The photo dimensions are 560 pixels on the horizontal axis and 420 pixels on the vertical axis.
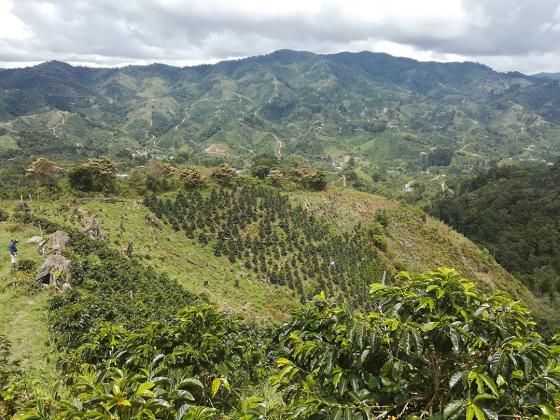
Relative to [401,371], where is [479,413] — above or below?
above

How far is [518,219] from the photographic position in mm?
90250

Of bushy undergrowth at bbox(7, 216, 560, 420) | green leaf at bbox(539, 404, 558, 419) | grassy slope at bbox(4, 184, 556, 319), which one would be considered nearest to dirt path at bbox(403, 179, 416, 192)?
grassy slope at bbox(4, 184, 556, 319)

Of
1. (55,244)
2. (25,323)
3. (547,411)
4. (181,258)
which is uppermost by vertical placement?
(547,411)

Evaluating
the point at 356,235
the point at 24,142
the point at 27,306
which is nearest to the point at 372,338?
the point at 27,306

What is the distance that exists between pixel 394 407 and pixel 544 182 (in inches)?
4802

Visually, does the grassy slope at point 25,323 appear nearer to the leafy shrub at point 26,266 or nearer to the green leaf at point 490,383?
the leafy shrub at point 26,266

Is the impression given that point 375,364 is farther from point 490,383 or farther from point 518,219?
point 518,219

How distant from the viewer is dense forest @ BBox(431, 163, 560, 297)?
7669 centimetres

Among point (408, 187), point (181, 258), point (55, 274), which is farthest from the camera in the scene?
point (408, 187)

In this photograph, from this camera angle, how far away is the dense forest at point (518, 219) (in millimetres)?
76688

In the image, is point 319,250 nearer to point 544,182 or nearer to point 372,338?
point 372,338

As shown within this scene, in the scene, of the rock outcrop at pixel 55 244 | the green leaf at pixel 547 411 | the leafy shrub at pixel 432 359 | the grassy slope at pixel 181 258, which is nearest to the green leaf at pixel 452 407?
the leafy shrub at pixel 432 359

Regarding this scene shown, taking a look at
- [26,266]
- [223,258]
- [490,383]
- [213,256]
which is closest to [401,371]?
[490,383]

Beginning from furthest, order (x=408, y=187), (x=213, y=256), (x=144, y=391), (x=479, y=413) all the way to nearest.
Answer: (x=408, y=187) < (x=213, y=256) < (x=144, y=391) < (x=479, y=413)
